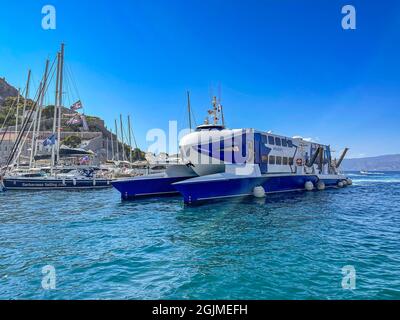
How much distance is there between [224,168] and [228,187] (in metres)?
3.02

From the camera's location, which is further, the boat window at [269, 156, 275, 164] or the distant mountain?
the distant mountain

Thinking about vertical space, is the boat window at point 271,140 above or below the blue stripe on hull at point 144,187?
above

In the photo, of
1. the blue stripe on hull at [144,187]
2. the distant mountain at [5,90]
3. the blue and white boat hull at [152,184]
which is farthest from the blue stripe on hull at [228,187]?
the distant mountain at [5,90]

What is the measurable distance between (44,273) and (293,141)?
26970 mm

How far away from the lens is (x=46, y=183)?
102ft

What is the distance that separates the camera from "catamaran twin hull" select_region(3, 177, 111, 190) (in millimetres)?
30312

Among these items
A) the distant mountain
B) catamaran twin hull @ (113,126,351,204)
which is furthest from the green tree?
the distant mountain

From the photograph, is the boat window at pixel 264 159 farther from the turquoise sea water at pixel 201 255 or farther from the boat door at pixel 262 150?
the turquoise sea water at pixel 201 255

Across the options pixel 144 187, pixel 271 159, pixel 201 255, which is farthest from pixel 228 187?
pixel 201 255

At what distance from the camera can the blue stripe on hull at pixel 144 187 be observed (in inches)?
889

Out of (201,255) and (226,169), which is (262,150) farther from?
(201,255)

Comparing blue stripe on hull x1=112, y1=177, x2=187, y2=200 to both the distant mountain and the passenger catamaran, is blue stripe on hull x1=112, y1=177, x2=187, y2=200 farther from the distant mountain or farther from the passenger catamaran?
the distant mountain

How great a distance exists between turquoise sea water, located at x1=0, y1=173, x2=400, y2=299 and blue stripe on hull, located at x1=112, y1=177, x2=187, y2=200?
304 inches
